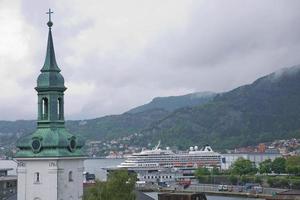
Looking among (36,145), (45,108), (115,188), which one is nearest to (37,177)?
(36,145)

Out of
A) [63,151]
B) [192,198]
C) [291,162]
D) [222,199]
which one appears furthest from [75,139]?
[291,162]

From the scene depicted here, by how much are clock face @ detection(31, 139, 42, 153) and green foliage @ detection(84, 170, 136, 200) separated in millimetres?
3051

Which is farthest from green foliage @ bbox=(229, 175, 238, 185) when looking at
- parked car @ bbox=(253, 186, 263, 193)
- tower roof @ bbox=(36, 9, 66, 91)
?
tower roof @ bbox=(36, 9, 66, 91)

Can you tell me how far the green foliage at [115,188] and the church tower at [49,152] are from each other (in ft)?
4.56

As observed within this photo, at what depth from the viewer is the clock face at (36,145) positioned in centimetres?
2598

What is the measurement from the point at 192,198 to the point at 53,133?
4828 centimetres

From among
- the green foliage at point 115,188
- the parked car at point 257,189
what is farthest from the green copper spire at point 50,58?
the parked car at point 257,189

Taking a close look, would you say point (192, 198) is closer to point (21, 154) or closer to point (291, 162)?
point (21, 154)

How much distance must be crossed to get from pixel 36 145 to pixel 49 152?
604 millimetres

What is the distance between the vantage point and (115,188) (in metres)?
28.3

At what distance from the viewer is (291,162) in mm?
154500

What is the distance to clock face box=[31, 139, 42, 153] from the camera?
85.3ft

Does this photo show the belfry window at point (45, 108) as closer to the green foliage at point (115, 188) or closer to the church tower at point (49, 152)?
the church tower at point (49, 152)

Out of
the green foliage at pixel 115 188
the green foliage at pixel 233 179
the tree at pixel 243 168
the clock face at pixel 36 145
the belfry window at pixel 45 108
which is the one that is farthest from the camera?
the tree at pixel 243 168
